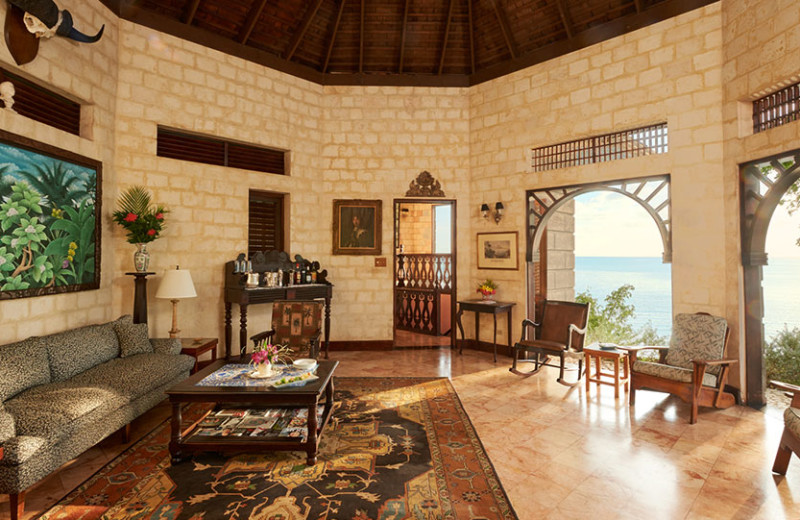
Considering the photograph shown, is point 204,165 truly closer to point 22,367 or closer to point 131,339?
point 131,339

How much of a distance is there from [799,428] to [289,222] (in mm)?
6320

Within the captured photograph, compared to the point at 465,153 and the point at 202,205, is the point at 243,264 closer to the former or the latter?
the point at 202,205

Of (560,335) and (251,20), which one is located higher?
(251,20)

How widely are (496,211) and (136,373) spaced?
5397 mm

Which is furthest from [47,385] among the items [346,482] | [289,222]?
[289,222]

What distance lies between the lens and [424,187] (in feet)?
23.8

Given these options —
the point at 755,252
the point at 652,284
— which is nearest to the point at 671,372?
the point at 755,252

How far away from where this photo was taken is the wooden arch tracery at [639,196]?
16.9 feet

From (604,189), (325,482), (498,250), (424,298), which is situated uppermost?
(604,189)

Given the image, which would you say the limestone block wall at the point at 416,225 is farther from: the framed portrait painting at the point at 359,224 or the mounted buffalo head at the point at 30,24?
the mounted buffalo head at the point at 30,24

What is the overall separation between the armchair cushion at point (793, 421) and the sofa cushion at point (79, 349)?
18.6ft

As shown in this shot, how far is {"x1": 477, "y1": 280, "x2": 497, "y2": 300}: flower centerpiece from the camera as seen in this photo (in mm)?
6679

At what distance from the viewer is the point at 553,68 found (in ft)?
20.6

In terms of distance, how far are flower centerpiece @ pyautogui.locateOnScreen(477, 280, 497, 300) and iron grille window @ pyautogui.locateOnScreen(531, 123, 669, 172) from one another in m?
1.97
